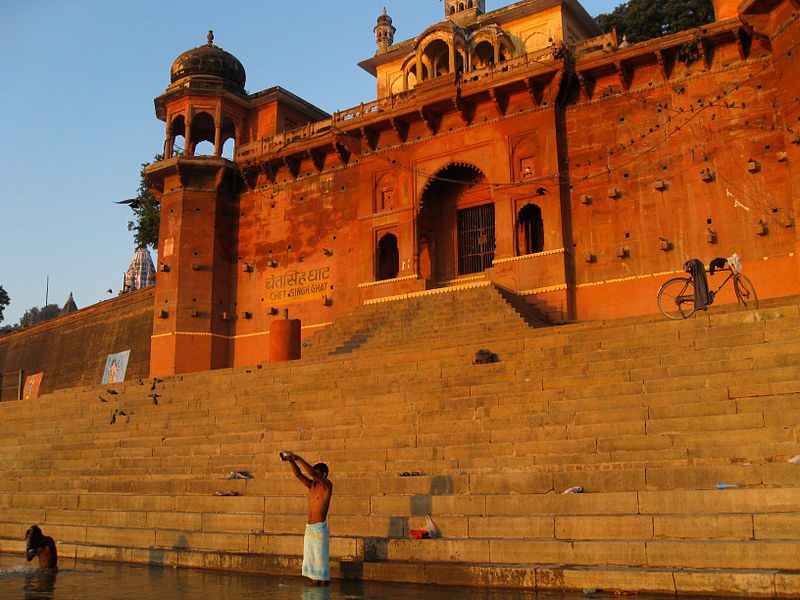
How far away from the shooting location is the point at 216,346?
19828 mm

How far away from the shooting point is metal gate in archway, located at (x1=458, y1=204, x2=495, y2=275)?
57.8 feet

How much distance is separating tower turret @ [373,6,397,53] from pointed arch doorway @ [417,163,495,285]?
700 inches

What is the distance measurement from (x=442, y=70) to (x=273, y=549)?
48.8 ft

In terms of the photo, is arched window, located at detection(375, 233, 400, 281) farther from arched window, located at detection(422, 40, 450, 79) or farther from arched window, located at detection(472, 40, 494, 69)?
arched window, located at detection(472, 40, 494, 69)

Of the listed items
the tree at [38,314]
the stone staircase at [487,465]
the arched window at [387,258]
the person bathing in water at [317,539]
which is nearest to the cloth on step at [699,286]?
the stone staircase at [487,465]

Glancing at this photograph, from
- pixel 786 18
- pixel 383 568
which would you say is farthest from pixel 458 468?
pixel 786 18

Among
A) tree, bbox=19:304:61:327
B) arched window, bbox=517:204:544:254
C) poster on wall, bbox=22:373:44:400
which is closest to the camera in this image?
arched window, bbox=517:204:544:254

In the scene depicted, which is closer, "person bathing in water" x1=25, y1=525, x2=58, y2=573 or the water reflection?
the water reflection

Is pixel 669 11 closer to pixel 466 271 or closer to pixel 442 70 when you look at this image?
pixel 442 70

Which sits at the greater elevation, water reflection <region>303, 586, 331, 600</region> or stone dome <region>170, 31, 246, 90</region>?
stone dome <region>170, 31, 246, 90</region>

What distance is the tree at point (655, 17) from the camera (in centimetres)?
2416

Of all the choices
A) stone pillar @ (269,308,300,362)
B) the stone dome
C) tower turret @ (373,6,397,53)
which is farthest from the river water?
tower turret @ (373,6,397,53)

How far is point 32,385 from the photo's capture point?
1145 inches

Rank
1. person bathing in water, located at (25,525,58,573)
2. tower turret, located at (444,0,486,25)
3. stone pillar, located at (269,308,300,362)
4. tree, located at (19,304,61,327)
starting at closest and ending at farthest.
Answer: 1. person bathing in water, located at (25,525,58,573)
2. stone pillar, located at (269,308,300,362)
3. tower turret, located at (444,0,486,25)
4. tree, located at (19,304,61,327)
